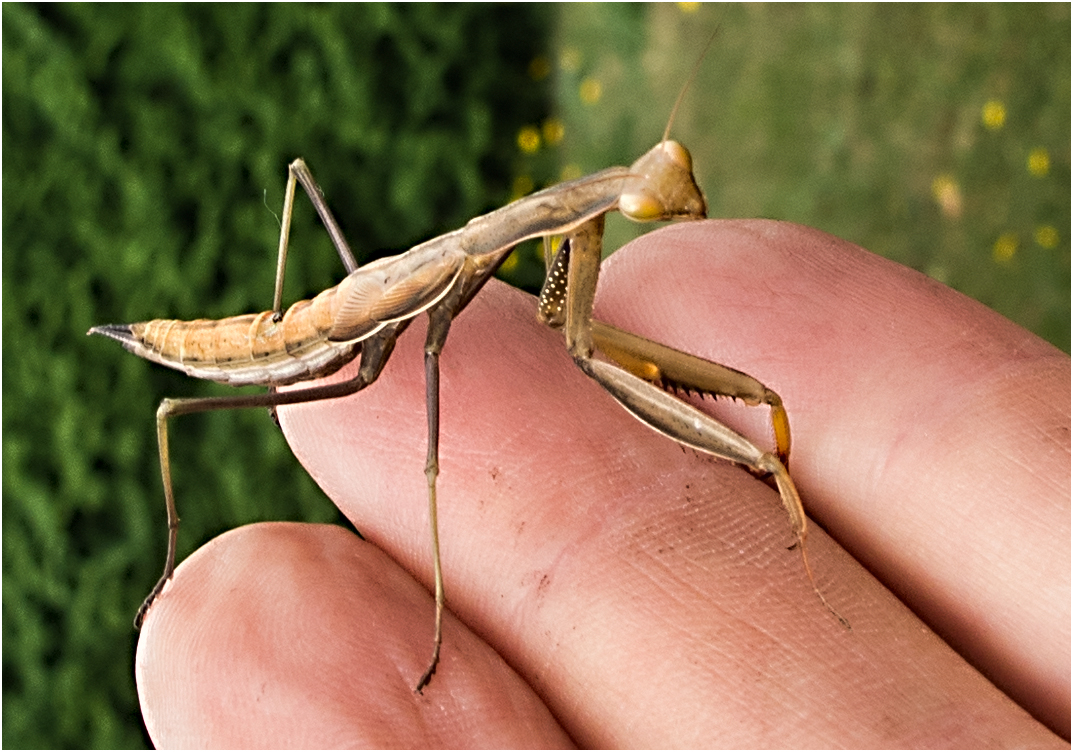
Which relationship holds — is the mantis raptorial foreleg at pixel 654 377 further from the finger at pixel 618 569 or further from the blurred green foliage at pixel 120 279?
the blurred green foliage at pixel 120 279

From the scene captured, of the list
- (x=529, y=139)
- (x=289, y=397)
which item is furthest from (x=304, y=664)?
(x=529, y=139)

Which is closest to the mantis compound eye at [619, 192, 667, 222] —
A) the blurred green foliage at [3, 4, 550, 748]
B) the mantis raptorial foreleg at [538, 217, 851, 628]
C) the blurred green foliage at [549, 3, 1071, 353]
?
the mantis raptorial foreleg at [538, 217, 851, 628]

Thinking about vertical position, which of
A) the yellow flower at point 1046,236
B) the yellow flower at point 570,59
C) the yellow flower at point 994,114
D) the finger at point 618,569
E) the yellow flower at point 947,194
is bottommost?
the finger at point 618,569

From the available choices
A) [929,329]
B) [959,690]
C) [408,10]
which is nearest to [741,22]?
[408,10]

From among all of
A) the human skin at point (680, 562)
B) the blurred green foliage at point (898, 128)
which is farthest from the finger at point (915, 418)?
the blurred green foliage at point (898, 128)

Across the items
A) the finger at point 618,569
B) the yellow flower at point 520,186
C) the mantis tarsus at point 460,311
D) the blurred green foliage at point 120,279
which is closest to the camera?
the finger at point 618,569

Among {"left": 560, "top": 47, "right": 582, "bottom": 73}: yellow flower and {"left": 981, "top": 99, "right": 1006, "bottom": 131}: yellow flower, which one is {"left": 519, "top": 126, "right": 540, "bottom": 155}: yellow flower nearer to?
{"left": 560, "top": 47, "right": 582, "bottom": 73}: yellow flower

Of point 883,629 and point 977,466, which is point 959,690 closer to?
point 883,629
